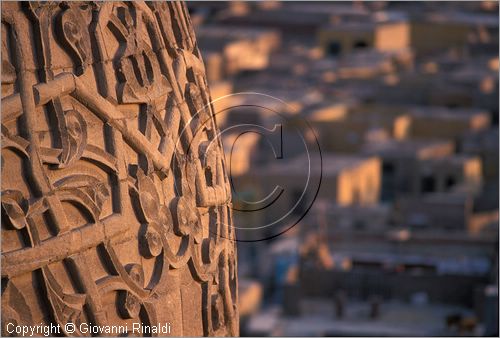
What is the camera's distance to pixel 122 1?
10.3 ft

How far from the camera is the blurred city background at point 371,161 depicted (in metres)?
19.4

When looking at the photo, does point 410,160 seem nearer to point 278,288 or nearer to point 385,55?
point 278,288

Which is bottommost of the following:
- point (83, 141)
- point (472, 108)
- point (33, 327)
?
point (472, 108)

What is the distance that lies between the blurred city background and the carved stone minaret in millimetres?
4164

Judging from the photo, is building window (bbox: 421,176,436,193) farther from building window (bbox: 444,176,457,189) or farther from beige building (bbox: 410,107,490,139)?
beige building (bbox: 410,107,490,139)

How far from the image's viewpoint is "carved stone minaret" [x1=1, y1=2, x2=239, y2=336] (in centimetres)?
275

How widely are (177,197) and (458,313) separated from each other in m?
16.1

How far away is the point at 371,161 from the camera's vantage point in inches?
1112

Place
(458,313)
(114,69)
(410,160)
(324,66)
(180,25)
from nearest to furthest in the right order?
(114,69) → (180,25) → (458,313) → (410,160) → (324,66)

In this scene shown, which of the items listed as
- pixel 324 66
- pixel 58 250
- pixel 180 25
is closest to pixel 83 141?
pixel 58 250

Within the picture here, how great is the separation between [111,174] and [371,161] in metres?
25.3

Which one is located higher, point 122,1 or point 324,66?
point 122,1

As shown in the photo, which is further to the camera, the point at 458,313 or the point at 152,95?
the point at 458,313

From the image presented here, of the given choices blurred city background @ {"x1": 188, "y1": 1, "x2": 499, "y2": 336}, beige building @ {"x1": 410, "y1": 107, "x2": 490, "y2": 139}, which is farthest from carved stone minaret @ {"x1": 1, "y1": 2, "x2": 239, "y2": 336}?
beige building @ {"x1": 410, "y1": 107, "x2": 490, "y2": 139}
